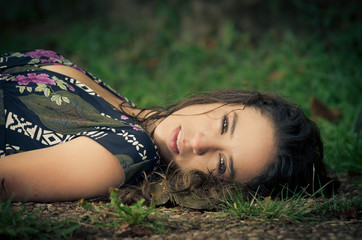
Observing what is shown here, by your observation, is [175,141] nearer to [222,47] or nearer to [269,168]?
[269,168]

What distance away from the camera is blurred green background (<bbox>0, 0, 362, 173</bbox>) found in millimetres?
4512

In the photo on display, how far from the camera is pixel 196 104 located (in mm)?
2586

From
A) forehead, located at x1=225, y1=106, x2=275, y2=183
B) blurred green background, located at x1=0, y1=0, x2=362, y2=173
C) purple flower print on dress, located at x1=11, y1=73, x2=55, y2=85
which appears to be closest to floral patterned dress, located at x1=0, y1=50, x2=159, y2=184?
purple flower print on dress, located at x1=11, y1=73, x2=55, y2=85

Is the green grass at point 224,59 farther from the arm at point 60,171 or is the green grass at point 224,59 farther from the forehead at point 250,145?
the arm at point 60,171

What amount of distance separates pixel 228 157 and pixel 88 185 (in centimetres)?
81

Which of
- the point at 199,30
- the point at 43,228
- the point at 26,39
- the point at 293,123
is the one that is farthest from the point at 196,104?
the point at 26,39

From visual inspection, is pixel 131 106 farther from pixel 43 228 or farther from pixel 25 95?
pixel 43 228

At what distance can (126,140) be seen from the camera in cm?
209

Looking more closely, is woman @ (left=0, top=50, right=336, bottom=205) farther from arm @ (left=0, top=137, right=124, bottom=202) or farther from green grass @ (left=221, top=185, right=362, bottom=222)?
green grass @ (left=221, top=185, right=362, bottom=222)

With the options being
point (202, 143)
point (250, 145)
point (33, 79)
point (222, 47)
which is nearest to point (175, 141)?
point (202, 143)

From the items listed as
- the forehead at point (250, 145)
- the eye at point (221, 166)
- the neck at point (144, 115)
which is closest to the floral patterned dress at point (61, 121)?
the neck at point (144, 115)

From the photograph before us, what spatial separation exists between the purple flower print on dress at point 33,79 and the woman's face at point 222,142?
0.75 meters

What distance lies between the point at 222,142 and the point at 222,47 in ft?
11.9

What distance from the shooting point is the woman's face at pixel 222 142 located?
2.29 metres
